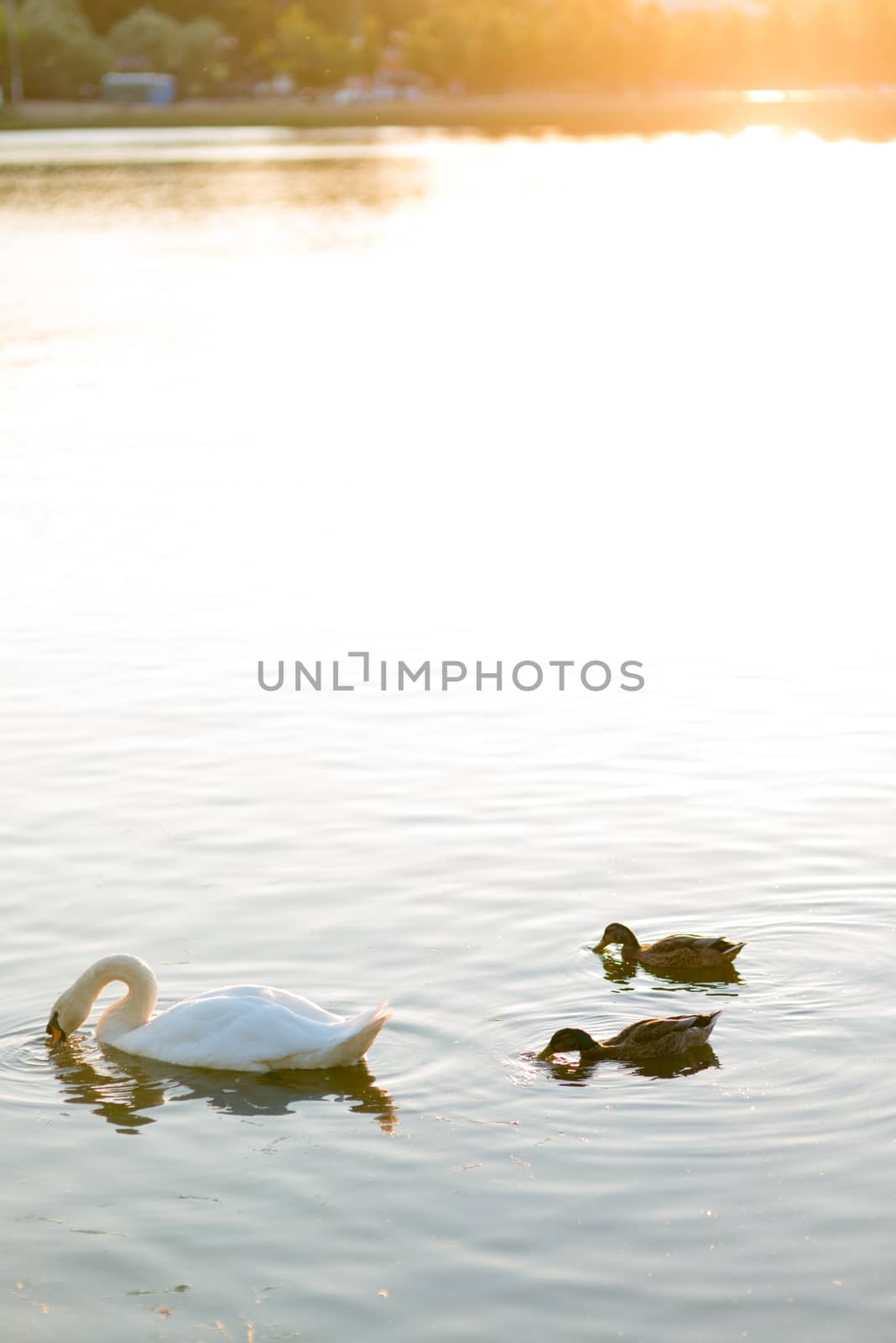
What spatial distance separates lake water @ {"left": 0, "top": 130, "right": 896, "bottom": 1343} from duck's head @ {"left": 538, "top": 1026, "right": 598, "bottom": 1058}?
71 mm

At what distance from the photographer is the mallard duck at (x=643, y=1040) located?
29.0 feet

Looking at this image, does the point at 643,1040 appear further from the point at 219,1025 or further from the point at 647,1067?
the point at 219,1025

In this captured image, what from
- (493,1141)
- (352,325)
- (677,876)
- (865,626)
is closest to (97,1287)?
(493,1141)

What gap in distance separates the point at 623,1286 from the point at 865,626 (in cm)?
1022

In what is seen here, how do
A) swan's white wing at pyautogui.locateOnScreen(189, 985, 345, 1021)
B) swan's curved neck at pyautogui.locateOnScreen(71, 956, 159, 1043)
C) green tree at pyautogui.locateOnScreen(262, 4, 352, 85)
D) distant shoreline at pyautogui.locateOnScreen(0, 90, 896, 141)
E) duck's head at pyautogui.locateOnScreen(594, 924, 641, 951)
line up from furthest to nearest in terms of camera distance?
1. green tree at pyautogui.locateOnScreen(262, 4, 352, 85)
2. distant shoreline at pyautogui.locateOnScreen(0, 90, 896, 141)
3. duck's head at pyautogui.locateOnScreen(594, 924, 641, 951)
4. swan's curved neck at pyautogui.locateOnScreen(71, 956, 159, 1043)
5. swan's white wing at pyautogui.locateOnScreen(189, 985, 345, 1021)

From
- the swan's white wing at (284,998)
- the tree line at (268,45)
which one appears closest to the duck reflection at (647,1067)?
the swan's white wing at (284,998)

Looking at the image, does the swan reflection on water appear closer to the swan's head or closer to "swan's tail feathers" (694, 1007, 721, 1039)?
the swan's head

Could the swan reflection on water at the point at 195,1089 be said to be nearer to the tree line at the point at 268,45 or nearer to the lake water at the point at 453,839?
the lake water at the point at 453,839

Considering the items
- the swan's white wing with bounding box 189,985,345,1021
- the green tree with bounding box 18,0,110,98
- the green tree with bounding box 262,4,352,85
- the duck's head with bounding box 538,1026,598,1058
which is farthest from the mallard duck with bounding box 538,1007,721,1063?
the green tree with bounding box 262,4,352,85

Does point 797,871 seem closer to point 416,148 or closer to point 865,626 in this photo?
point 865,626

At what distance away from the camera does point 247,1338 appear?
7168 mm

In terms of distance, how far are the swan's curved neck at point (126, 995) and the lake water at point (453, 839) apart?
162 millimetres

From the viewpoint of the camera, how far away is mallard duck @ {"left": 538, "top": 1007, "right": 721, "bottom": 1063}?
8844mm

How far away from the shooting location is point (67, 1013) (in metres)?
9.49
